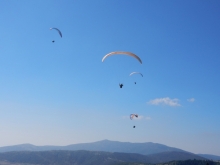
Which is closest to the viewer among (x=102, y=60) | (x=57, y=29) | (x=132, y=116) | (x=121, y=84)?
(x=102, y=60)

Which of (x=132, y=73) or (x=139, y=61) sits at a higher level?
(x=132, y=73)

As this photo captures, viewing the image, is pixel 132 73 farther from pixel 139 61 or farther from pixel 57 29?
pixel 57 29

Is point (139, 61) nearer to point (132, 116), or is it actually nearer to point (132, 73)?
point (132, 73)

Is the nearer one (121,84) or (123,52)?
(123,52)

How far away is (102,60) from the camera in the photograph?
41531 millimetres

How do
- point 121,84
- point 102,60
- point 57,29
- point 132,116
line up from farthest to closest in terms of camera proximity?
point 132,116 < point 57,29 < point 121,84 < point 102,60

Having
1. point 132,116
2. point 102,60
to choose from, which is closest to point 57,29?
point 102,60

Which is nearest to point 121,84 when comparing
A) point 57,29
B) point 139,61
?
point 139,61

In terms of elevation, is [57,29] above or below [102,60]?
above

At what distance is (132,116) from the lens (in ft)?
215

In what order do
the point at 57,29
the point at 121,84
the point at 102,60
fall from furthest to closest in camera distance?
the point at 57,29 → the point at 121,84 → the point at 102,60

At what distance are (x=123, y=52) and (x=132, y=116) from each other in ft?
91.3

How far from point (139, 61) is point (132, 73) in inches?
571

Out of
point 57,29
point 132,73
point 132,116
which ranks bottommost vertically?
point 132,116
